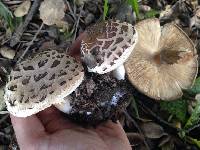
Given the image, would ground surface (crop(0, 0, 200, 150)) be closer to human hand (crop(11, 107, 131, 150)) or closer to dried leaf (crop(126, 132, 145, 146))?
dried leaf (crop(126, 132, 145, 146))

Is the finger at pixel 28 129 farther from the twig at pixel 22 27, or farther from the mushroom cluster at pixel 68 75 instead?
the twig at pixel 22 27

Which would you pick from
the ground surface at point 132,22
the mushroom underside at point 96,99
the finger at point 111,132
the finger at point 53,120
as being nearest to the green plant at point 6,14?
the ground surface at point 132,22

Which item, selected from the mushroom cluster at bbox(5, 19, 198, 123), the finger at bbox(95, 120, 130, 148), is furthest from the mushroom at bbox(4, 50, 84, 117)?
the finger at bbox(95, 120, 130, 148)

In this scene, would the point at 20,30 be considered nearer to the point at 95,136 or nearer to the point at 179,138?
the point at 95,136

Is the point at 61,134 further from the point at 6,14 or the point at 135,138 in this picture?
the point at 6,14

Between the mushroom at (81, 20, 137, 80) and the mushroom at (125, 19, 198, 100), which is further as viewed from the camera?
the mushroom at (125, 19, 198, 100)
